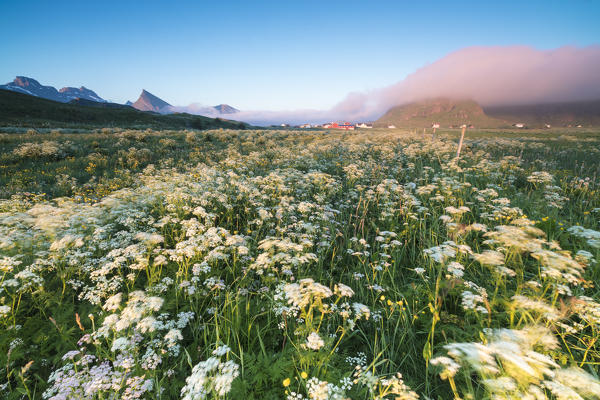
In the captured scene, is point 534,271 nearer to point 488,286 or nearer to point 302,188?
point 488,286

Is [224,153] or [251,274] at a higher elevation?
[224,153]

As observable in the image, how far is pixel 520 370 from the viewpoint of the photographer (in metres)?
1.61

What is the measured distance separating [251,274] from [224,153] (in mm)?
13507

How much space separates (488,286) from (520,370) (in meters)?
2.63

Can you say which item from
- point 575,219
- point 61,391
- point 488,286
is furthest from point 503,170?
point 61,391

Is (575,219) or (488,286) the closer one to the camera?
(488,286)

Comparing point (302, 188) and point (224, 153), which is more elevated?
point (224, 153)

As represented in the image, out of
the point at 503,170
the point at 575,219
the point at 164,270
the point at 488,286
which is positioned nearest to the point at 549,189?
the point at 575,219

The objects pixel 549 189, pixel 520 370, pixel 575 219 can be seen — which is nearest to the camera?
pixel 520 370

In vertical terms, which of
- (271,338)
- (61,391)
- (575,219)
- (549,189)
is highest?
(549,189)

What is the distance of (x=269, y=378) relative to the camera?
2.25 m

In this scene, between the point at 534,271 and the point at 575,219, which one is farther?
the point at 575,219

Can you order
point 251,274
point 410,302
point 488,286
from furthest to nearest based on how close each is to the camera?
point 251,274
point 488,286
point 410,302

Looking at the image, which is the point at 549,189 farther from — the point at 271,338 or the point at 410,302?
the point at 271,338
